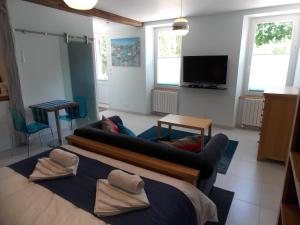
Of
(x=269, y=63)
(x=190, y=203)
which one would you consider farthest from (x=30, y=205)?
(x=269, y=63)

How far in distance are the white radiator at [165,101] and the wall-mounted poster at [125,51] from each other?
0.96 m

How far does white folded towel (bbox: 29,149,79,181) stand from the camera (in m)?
1.52

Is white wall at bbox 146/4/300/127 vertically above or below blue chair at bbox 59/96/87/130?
above

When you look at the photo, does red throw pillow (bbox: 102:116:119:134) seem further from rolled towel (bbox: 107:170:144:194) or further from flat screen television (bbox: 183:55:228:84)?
flat screen television (bbox: 183:55:228:84)

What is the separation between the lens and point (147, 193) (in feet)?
4.44

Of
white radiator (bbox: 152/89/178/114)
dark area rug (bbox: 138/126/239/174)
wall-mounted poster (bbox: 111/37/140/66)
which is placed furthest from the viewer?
wall-mounted poster (bbox: 111/37/140/66)

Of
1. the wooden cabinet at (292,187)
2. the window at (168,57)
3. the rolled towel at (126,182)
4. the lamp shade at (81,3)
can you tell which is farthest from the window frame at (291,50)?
the rolled towel at (126,182)

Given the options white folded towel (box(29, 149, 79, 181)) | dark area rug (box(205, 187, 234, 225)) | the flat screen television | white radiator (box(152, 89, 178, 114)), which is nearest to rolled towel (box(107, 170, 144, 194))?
white folded towel (box(29, 149, 79, 181))

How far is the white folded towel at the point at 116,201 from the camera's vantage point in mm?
1188

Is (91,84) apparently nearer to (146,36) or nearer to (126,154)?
(146,36)

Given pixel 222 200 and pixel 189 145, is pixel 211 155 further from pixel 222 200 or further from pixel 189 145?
pixel 222 200

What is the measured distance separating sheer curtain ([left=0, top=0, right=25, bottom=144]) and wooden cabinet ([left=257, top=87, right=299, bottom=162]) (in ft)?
12.2

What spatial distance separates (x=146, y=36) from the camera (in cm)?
497

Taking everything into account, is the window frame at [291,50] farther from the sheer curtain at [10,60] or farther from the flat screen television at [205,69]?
the sheer curtain at [10,60]
